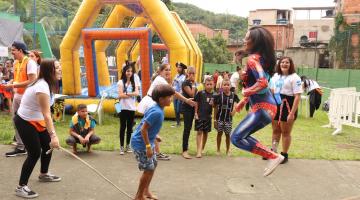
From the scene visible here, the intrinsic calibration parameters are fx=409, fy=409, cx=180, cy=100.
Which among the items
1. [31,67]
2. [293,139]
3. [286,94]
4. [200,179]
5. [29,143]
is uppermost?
[31,67]

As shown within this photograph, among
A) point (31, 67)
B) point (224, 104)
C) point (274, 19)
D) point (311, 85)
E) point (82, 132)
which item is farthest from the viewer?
point (274, 19)

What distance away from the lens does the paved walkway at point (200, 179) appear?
4.94m

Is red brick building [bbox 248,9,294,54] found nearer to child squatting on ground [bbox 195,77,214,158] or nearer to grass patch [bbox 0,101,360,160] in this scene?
grass patch [bbox 0,101,360,160]

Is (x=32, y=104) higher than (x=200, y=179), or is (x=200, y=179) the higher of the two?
(x=32, y=104)

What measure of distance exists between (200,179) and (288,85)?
2.11 metres

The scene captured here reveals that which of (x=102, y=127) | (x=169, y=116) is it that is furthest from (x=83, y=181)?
(x=169, y=116)

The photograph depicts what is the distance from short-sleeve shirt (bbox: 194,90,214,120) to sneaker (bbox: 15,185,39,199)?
3169mm

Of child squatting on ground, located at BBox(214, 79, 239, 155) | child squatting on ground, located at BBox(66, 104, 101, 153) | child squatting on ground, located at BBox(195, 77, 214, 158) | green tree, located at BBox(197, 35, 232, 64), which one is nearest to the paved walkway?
child squatting on ground, located at BBox(66, 104, 101, 153)

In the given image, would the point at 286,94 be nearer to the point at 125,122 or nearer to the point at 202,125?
the point at 202,125

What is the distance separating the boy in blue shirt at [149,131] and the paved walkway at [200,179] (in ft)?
1.91

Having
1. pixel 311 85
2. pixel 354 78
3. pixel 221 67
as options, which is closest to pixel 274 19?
pixel 221 67

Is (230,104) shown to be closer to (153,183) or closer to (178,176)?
(178,176)

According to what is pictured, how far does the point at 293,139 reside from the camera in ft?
30.3

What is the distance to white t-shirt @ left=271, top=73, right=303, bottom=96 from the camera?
6.37 m
